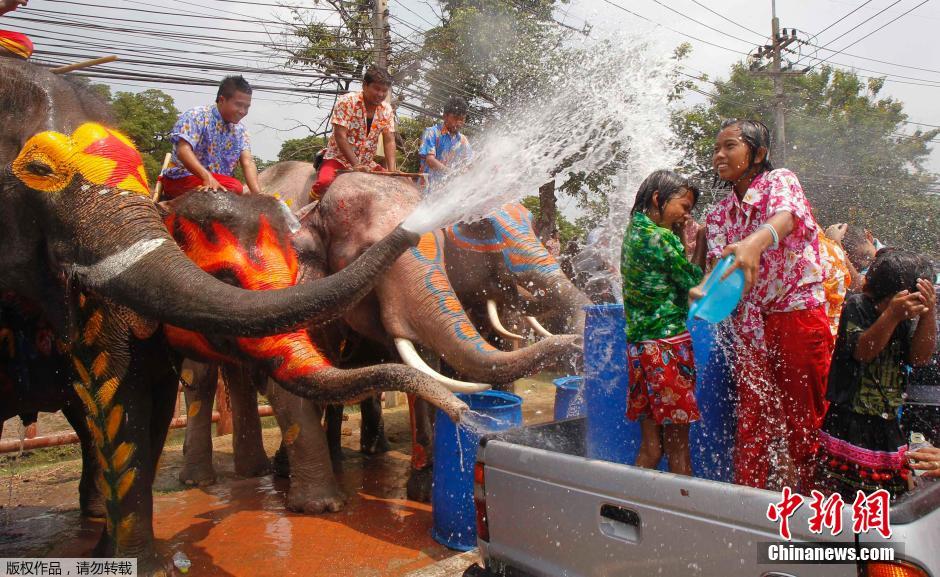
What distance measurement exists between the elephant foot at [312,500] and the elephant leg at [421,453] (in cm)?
70

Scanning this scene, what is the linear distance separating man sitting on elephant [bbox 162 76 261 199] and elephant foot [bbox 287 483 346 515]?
93.1 inches

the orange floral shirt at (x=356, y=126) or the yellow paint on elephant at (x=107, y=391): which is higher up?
the orange floral shirt at (x=356, y=126)

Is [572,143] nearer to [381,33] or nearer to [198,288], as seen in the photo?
[198,288]

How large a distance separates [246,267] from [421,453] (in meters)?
2.52

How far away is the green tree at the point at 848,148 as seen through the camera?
896 inches

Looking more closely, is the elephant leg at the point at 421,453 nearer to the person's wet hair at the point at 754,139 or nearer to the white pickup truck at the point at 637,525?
the white pickup truck at the point at 637,525

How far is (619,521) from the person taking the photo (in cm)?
240

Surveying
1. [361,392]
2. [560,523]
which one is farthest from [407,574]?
[560,523]

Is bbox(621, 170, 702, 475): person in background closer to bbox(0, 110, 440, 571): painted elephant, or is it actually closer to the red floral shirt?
the red floral shirt

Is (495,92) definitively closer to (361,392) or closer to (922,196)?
(361,392)

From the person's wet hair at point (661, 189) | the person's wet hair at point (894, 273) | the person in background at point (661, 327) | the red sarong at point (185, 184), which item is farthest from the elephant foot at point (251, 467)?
the person's wet hair at point (894, 273)

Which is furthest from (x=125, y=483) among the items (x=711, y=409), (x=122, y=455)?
(x=711, y=409)

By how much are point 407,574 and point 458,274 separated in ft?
9.87

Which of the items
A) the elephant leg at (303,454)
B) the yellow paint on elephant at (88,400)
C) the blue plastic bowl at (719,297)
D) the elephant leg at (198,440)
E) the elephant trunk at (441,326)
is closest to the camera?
the blue plastic bowl at (719,297)
